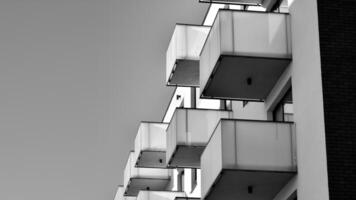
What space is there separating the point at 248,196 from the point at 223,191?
61 centimetres

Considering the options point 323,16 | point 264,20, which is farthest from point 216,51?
point 323,16

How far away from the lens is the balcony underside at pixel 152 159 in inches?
1630

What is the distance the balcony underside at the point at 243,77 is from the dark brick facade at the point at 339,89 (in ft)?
6.30

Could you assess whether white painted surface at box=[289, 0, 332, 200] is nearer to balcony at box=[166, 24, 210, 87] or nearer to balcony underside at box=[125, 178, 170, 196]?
balcony at box=[166, 24, 210, 87]

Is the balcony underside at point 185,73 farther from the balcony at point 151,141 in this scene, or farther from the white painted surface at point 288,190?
the white painted surface at point 288,190

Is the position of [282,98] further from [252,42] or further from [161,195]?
[161,195]

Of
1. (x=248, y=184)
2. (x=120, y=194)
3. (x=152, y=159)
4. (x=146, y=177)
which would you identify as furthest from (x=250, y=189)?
(x=120, y=194)

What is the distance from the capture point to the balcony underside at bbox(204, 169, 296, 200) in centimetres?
2338

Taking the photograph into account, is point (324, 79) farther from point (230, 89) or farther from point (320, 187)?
point (230, 89)

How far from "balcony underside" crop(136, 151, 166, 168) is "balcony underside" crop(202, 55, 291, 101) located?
14615 mm

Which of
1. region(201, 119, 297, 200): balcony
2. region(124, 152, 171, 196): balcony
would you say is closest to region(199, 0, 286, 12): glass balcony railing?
region(201, 119, 297, 200): balcony

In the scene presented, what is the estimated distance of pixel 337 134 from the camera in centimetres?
2133

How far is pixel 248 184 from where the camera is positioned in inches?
956

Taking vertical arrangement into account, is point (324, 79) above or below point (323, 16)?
below
